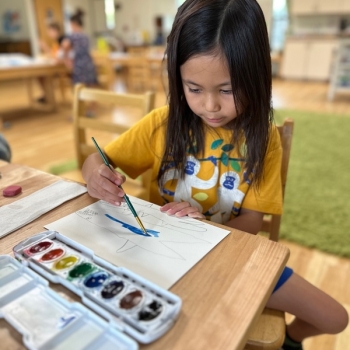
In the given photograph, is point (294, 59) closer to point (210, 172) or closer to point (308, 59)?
point (308, 59)

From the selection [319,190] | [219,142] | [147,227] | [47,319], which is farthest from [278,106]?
[47,319]

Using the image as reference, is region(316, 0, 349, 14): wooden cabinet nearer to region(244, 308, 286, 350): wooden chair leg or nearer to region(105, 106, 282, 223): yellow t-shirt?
region(105, 106, 282, 223): yellow t-shirt

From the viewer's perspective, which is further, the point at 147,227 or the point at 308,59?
the point at 308,59

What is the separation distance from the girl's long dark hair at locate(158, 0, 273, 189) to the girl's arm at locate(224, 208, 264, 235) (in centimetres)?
12

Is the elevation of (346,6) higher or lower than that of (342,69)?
higher

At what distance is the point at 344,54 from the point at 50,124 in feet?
11.3

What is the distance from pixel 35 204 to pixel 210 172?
1.24ft

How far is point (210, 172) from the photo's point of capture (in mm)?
778

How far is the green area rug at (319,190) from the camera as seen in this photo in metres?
1.57

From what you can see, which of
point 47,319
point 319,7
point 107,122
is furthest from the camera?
point 319,7

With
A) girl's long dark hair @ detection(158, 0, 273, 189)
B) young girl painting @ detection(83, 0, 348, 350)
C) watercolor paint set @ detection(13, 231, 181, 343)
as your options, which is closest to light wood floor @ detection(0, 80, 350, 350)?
young girl painting @ detection(83, 0, 348, 350)

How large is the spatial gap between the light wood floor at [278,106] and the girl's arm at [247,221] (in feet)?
1.50

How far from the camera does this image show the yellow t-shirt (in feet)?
2.50

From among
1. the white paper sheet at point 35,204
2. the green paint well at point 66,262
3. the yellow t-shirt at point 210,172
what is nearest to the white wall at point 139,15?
the yellow t-shirt at point 210,172
